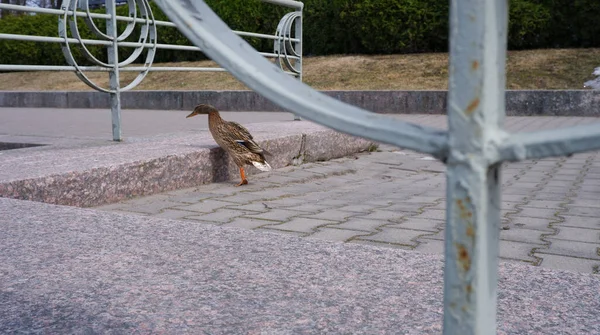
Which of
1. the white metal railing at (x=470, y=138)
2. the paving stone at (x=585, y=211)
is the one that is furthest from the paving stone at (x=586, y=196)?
the white metal railing at (x=470, y=138)

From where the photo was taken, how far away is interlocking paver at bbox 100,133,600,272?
2758 mm

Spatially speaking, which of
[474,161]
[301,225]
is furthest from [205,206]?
[474,161]

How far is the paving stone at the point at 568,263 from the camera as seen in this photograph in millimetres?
2375

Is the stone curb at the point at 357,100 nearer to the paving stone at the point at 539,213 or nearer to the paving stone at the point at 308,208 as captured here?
the paving stone at the point at 539,213

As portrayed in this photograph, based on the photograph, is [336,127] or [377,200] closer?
[336,127]

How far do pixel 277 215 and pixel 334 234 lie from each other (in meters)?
0.51

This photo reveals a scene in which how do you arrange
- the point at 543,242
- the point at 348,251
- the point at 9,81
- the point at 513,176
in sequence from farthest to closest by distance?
1. the point at 9,81
2. the point at 513,176
3. the point at 543,242
4. the point at 348,251

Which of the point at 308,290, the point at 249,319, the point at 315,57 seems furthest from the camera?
the point at 315,57

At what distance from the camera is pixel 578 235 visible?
Answer: 9.55 feet

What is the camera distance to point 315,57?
15.2 m

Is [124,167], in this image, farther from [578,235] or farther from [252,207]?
[578,235]

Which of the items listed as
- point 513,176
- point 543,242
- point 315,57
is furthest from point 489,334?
point 315,57

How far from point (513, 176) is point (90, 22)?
10.6 feet

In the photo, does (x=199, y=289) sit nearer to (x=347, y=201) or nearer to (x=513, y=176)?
(x=347, y=201)
